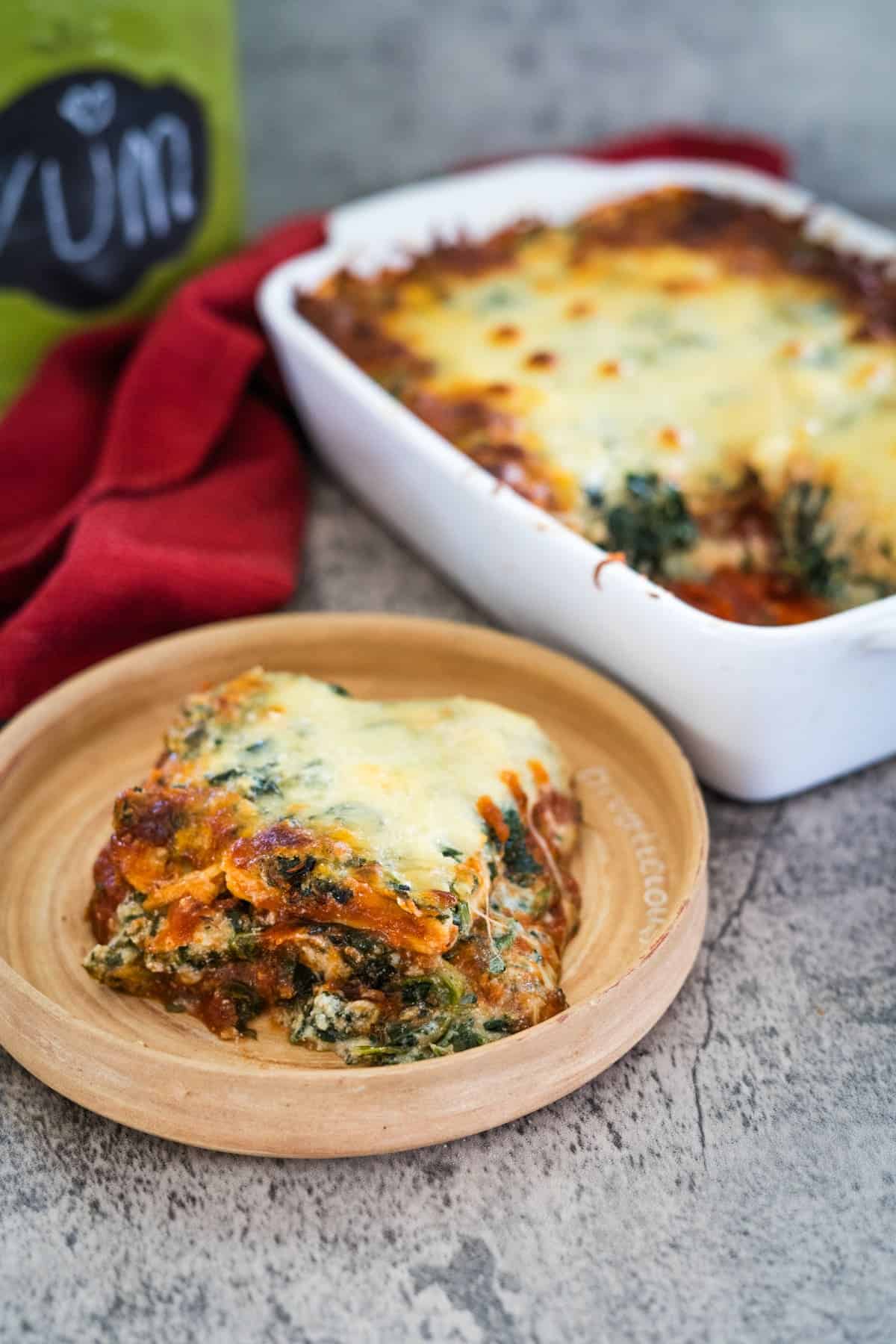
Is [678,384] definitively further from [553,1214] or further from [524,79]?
[524,79]

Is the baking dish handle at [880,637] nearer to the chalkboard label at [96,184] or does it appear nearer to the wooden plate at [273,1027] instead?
the wooden plate at [273,1027]

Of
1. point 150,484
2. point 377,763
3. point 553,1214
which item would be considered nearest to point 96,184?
point 150,484

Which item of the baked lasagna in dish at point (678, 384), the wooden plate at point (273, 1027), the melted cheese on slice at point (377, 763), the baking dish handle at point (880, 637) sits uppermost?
the baking dish handle at point (880, 637)

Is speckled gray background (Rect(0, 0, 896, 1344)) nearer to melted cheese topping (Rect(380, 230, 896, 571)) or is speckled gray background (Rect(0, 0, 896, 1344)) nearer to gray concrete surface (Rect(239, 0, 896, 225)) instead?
melted cheese topping (Rect(380, 230, 896, 571))

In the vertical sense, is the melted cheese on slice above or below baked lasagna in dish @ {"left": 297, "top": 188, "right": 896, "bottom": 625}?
below

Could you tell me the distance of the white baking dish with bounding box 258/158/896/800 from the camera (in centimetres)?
137

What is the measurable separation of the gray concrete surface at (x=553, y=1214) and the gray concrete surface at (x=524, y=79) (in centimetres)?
199

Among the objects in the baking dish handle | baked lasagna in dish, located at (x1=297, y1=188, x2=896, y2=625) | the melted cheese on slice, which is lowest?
the melted cheese on slice

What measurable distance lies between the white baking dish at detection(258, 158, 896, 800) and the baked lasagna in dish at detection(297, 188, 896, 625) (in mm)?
48

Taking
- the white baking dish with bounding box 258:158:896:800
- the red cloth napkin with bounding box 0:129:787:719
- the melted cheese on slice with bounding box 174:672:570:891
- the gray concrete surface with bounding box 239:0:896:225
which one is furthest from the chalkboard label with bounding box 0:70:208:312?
the melted cheese on slice with bounding box 174:672:570:891

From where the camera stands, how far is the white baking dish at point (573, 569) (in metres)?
1.37

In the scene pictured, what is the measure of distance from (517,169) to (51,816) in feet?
4.29

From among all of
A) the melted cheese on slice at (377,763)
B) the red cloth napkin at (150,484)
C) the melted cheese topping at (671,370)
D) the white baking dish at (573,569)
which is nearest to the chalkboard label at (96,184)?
the red cloth napkin at (150,484)

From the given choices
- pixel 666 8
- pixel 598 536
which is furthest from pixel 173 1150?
pixel 666 8
